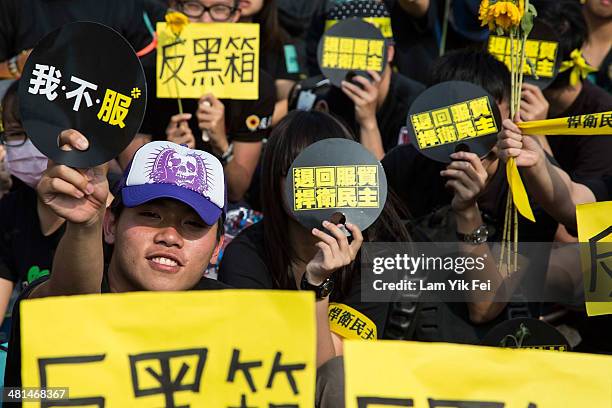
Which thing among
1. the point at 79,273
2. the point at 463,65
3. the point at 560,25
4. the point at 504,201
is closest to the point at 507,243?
the point at 504,201

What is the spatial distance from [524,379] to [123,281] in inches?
40.2

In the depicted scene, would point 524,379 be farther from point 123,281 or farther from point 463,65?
point 463,65

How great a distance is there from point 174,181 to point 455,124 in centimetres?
133

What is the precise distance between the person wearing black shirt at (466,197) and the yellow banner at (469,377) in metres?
1.25

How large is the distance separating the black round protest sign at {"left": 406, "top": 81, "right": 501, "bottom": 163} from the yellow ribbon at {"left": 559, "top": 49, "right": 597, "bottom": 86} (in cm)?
89

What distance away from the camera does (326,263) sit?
3016mm

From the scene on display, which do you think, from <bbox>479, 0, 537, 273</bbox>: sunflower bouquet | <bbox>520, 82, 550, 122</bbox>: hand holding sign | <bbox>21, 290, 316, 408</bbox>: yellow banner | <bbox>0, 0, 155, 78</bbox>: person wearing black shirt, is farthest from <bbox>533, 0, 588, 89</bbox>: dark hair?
<bbox>21, 290, 316, 408</bbox>: yellow banner

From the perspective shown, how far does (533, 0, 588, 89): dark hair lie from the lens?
4.66 m

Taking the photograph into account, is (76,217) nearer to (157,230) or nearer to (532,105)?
(157,230)

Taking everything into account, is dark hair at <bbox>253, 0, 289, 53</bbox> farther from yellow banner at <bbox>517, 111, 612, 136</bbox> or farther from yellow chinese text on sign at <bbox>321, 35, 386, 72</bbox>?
yellow banner at <bbox>517, 111, 612, 136</bbox>

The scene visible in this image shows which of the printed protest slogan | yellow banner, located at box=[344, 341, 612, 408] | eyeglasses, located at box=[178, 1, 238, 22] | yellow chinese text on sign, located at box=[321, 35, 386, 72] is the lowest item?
yellow banner, located at box=[344, 341, 612, 408]

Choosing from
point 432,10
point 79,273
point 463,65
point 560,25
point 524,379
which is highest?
point 432,10

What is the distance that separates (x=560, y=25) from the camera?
15.5 feet

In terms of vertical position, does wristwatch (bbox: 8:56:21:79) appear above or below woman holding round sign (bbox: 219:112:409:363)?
above
